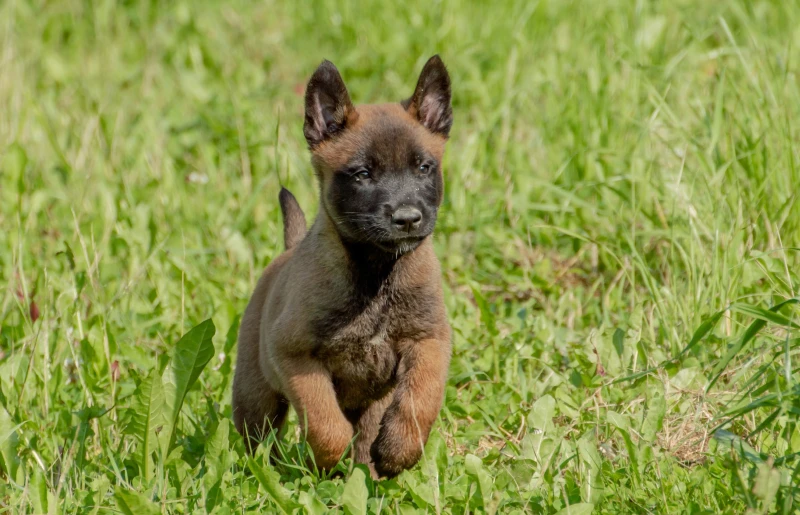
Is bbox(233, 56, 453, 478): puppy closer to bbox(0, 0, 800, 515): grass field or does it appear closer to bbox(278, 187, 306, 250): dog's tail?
bbox(0, 0, 800, 515): grass field

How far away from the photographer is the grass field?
13.5 ft

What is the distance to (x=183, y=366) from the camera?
14.1 ft

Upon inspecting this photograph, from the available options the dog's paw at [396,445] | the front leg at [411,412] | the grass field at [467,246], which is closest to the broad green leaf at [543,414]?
the grass field at [467,246]

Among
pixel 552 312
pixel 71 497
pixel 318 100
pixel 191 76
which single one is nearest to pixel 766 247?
pixel 552 312

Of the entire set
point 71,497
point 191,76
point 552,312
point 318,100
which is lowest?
point 552,312

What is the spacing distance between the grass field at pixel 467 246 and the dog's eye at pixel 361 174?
2.97 feet

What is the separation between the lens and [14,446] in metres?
4.36

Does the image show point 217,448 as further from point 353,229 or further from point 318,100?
point 318,100

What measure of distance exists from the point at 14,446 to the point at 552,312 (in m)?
3.04

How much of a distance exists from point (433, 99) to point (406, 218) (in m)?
0.87

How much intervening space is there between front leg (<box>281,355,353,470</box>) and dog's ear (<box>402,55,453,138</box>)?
1.26m

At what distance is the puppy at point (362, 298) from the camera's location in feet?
14.3

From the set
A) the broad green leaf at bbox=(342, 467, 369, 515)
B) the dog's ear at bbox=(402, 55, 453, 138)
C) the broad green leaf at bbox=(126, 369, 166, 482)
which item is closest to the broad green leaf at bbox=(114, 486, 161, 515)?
the broad green leaf at bbox=(126, 369, 166, 482)

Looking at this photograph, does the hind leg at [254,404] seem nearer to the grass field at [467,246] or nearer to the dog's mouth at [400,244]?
the grass field at [467,246]
